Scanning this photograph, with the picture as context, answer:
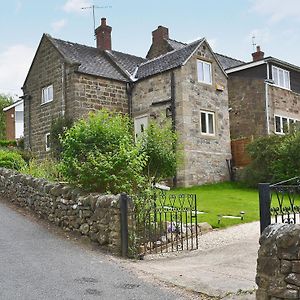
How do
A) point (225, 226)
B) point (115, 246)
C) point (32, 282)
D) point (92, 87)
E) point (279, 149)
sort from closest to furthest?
point (32, 282), point (115, 246), point (225, 226), point (279, 149), point (92, 87)

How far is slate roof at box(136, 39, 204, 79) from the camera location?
938 inches

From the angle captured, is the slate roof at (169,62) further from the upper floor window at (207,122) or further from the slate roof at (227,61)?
the slate roof at (227,61)

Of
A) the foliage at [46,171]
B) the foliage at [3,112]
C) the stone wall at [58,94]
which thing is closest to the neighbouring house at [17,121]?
the foliage at [3,112]

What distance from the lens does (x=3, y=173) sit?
17656 millimetres

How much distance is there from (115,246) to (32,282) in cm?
295

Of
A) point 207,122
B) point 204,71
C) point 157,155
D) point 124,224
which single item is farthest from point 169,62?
point 124,224

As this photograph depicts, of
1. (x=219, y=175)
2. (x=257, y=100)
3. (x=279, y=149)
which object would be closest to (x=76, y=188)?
(x=279, y=149)

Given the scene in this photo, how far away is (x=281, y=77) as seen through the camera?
29.2 metres

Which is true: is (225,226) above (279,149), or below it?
below

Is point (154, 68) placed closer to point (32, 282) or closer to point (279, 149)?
point (279, 149)

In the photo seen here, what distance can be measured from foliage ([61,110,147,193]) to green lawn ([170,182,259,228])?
3322mm

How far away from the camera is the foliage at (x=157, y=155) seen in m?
14.2

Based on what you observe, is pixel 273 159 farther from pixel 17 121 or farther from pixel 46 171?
pixel 17 121

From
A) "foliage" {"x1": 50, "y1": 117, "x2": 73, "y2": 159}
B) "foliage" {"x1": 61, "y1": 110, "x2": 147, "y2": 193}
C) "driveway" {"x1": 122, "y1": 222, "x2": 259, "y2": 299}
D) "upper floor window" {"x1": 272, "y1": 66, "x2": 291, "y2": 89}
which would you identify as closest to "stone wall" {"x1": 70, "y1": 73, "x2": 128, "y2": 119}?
"foliage" {"x1": 50, "y1": 117, "x2": 73, "y2": 159}
